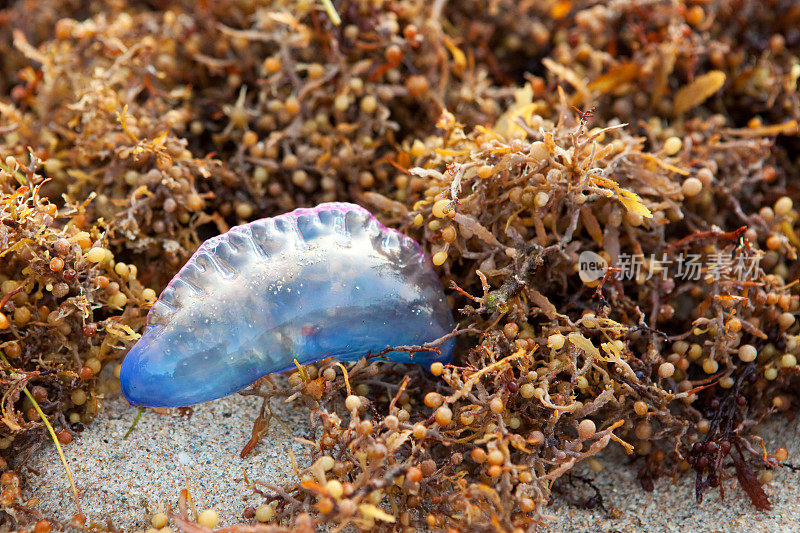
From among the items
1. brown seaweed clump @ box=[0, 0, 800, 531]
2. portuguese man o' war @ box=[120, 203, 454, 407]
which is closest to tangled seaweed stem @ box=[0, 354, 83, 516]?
brown seaweed clump @ box=[0, 0, 800, 531]

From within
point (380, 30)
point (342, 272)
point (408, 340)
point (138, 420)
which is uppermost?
point (380, 30)

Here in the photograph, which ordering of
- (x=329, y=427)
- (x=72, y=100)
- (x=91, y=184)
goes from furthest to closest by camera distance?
1. (x=72, y=100)
2. (x=91, y=184)
3. (x=329, y=427)

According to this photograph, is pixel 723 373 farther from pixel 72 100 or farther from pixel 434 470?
pixel 72 100

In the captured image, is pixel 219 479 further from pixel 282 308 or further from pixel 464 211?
pixel 464 211

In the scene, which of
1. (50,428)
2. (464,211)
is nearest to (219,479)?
(50,428)

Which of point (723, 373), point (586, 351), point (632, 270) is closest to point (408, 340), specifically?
point (586, 351)

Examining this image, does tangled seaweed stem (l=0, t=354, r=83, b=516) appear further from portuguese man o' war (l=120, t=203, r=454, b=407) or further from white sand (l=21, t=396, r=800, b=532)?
portuguese man o' war (l=120, t=203, r=454, b=407)
